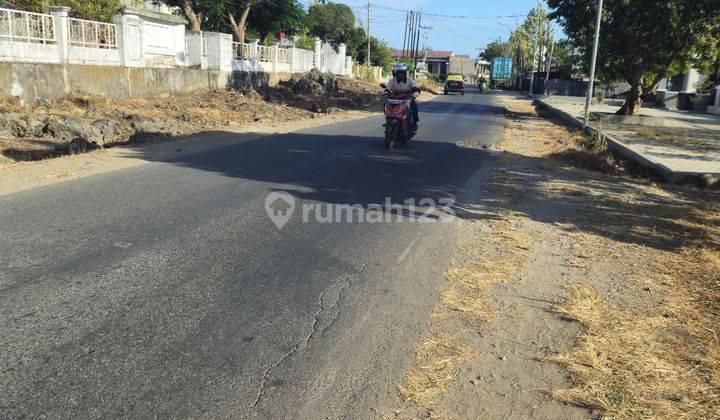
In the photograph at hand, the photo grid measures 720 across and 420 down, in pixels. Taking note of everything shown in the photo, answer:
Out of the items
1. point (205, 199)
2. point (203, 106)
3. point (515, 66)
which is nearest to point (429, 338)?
point (205, 199)

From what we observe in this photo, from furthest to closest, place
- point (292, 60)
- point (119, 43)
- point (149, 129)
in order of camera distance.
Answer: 1. point (292, 60)
2. point (119, 43)
3. point (149, 129)

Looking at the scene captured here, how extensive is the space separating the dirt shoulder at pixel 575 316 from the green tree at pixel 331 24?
71.7m

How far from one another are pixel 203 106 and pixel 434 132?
9.02m

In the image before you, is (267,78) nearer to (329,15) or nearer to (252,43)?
(252,43)

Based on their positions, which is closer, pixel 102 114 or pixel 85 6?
pixel 102 114

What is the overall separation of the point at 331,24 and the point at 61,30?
211 ft

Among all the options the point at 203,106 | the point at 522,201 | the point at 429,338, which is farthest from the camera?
the point at 203,106

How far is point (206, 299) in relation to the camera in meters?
4.27

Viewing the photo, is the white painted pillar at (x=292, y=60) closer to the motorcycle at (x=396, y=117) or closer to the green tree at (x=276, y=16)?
the green tree at (x=276, y=16)

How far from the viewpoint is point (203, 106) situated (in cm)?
2109

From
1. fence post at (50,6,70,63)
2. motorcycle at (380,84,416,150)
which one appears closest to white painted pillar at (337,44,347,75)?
fence post at (50,6,70,63)

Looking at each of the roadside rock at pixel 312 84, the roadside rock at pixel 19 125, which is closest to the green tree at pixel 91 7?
the roadside rock at pixel 19 125

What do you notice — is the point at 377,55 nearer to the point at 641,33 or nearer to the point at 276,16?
the point at 276,16

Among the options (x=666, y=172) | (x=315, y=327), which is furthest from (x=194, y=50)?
(x=315, y=327)
